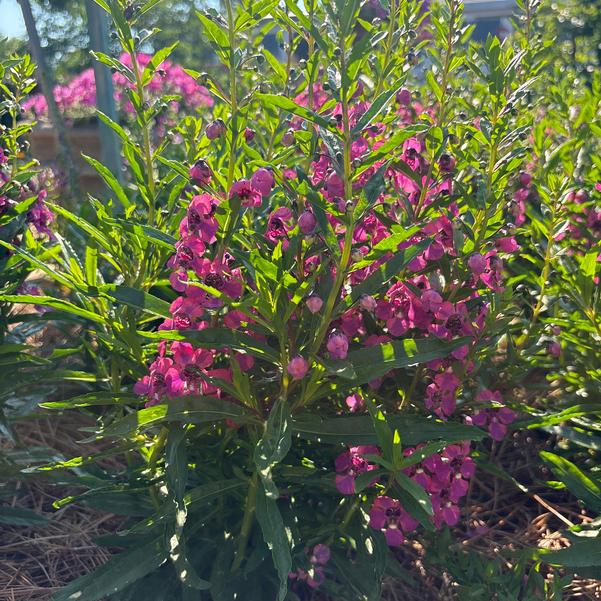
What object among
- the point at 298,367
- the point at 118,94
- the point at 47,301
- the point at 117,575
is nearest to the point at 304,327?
the point at 298,367

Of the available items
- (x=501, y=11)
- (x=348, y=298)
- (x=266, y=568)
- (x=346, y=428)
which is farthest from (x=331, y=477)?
(x=501, y=11)

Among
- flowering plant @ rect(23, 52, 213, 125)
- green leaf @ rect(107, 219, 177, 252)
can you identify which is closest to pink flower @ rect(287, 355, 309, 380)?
green leaf @ rect(107, 219, 177, 252)

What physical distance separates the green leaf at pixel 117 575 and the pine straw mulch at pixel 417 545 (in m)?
0.28

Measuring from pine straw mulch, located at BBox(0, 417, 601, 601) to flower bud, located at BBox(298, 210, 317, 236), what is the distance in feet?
3.07

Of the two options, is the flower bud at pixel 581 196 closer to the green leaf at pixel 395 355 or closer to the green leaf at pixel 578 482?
the green leaf at pixel 578 482

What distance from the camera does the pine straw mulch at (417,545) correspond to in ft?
6.28

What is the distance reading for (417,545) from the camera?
6.66ft

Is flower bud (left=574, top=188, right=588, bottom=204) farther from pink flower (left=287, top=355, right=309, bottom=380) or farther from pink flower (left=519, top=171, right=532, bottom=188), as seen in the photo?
pink flower (left=287, top=355, right=309, bottom=380)

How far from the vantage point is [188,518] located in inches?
68.9

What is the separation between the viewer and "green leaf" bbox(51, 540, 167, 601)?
5.24 feet

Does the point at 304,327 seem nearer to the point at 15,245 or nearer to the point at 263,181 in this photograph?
the point at 263,181

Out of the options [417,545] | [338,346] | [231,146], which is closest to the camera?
[338,346]

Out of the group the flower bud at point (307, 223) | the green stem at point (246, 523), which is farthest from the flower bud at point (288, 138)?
the green stem at point (246, 523)

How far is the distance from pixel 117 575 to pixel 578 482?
3.63ft
